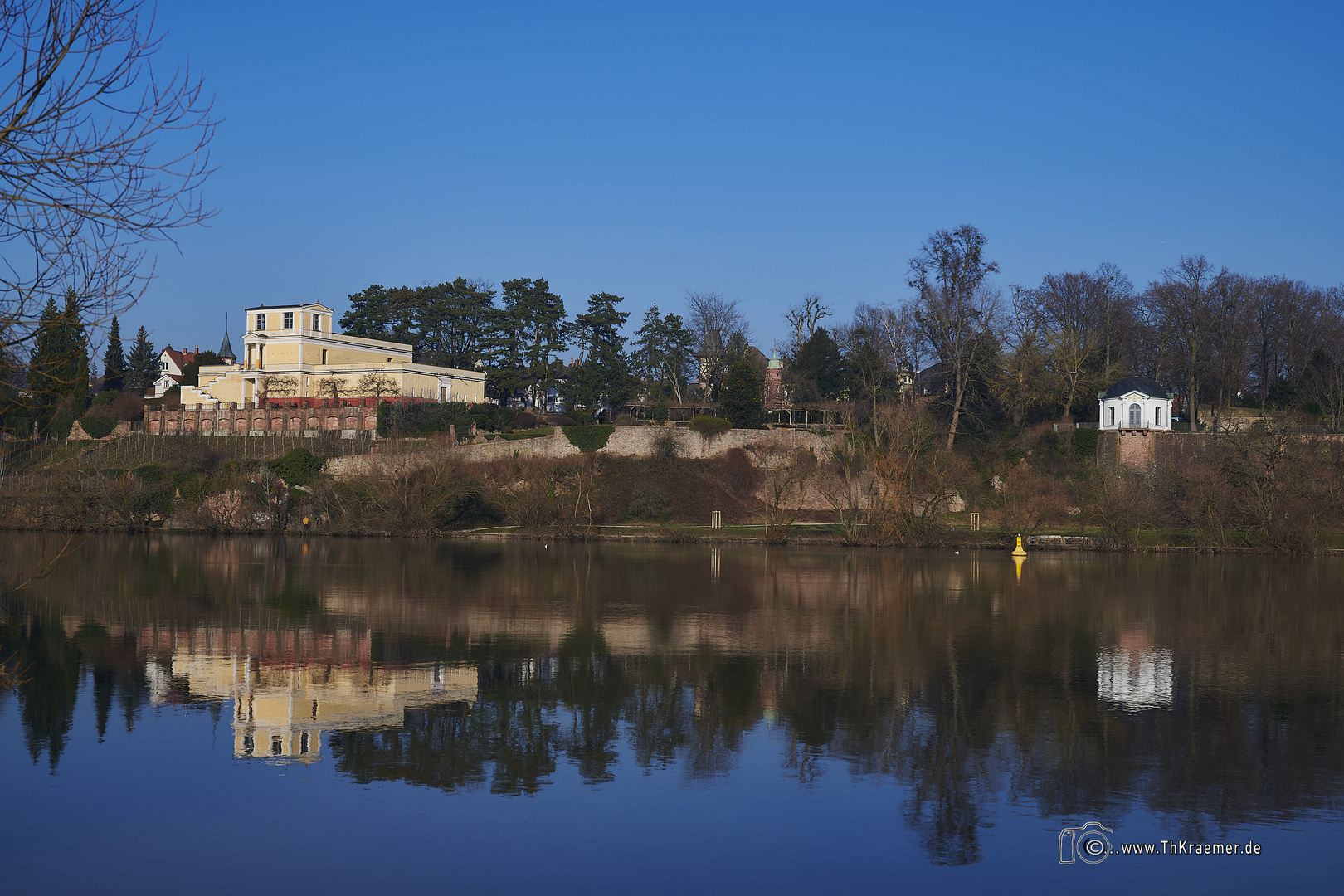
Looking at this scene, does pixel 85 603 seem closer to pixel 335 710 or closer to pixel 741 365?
pixel 335 710

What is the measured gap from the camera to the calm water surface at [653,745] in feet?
28.9

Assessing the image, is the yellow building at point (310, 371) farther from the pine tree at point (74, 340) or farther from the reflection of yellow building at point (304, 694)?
the pine tree at point (74, 340)

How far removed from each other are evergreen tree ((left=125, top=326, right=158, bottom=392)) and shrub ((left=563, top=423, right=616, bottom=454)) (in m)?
47.0

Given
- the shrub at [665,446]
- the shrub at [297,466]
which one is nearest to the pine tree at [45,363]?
the shrub at [297,466]

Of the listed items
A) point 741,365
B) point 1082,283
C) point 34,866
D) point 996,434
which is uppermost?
point 1082,283

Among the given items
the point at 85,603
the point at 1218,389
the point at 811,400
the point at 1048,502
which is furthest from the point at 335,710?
the point at 1218,389

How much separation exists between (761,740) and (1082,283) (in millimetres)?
69980

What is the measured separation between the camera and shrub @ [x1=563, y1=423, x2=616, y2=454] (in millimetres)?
55656

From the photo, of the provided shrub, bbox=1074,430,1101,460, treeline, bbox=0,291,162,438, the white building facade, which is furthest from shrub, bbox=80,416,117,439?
treeline, bbox=0,291,162,438

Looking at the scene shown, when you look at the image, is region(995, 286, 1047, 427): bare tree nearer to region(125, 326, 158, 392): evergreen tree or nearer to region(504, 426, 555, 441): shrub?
region(504, 426, 555, 441): shrub

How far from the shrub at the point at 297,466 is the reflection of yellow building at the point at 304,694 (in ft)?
113

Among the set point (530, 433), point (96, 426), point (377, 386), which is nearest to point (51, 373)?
point (530, 433)

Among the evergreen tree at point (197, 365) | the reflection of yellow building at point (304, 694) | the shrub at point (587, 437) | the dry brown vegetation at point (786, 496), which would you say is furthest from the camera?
the evergreen tree at point (197, 365)

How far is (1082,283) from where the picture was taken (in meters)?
75.2
